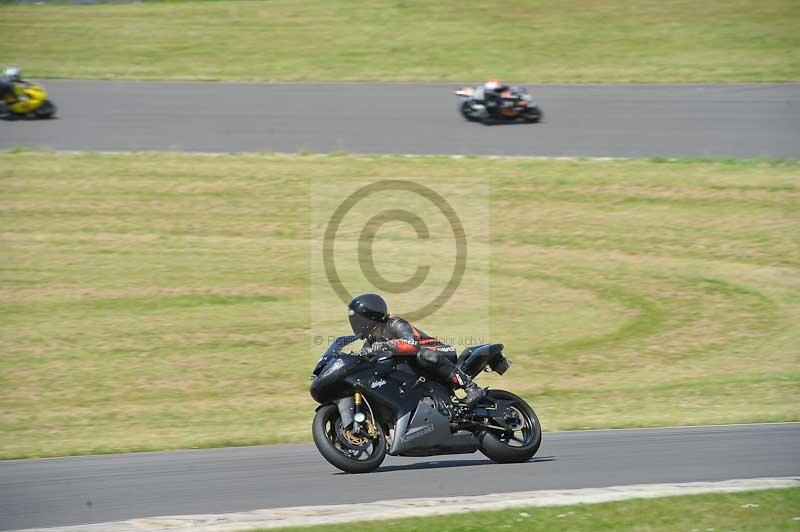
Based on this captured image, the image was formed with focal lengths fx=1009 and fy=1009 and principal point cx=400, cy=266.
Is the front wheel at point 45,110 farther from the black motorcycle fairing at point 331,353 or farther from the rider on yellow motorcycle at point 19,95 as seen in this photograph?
the black motorcycle fairing at point 331,353

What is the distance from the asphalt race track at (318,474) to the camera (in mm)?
8516

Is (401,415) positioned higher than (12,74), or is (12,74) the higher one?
(12,74)

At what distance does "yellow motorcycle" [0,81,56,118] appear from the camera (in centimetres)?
2697

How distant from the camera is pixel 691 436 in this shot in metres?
11.0

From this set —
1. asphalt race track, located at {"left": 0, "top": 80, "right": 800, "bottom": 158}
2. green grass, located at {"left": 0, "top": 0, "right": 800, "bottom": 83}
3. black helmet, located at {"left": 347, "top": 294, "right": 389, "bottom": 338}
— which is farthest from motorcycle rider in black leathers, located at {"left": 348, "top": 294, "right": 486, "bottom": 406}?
green grass, located at {"left": 0, "top": 0, "right": 800, "bottom": 83}

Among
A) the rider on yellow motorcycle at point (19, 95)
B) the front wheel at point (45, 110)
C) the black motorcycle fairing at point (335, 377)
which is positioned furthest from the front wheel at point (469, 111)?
the black motorcycle fairing at point (335, 377)

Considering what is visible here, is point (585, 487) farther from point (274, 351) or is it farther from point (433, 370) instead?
point (274, 351)

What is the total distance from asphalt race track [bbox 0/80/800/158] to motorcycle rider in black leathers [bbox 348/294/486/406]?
49.9 feet

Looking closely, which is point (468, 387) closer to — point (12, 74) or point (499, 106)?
point (499, 106)

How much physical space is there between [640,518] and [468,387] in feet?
7.73

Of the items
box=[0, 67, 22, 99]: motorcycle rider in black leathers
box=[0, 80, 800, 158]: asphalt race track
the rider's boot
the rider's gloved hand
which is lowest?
the rider's boot

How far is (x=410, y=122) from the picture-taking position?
2633 cm

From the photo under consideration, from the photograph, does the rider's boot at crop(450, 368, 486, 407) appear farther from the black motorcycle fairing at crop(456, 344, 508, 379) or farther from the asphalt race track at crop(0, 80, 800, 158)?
the asphalt race track at crop(0, 80, 800, 158)

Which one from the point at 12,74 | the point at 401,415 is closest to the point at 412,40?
the point at 12,74
